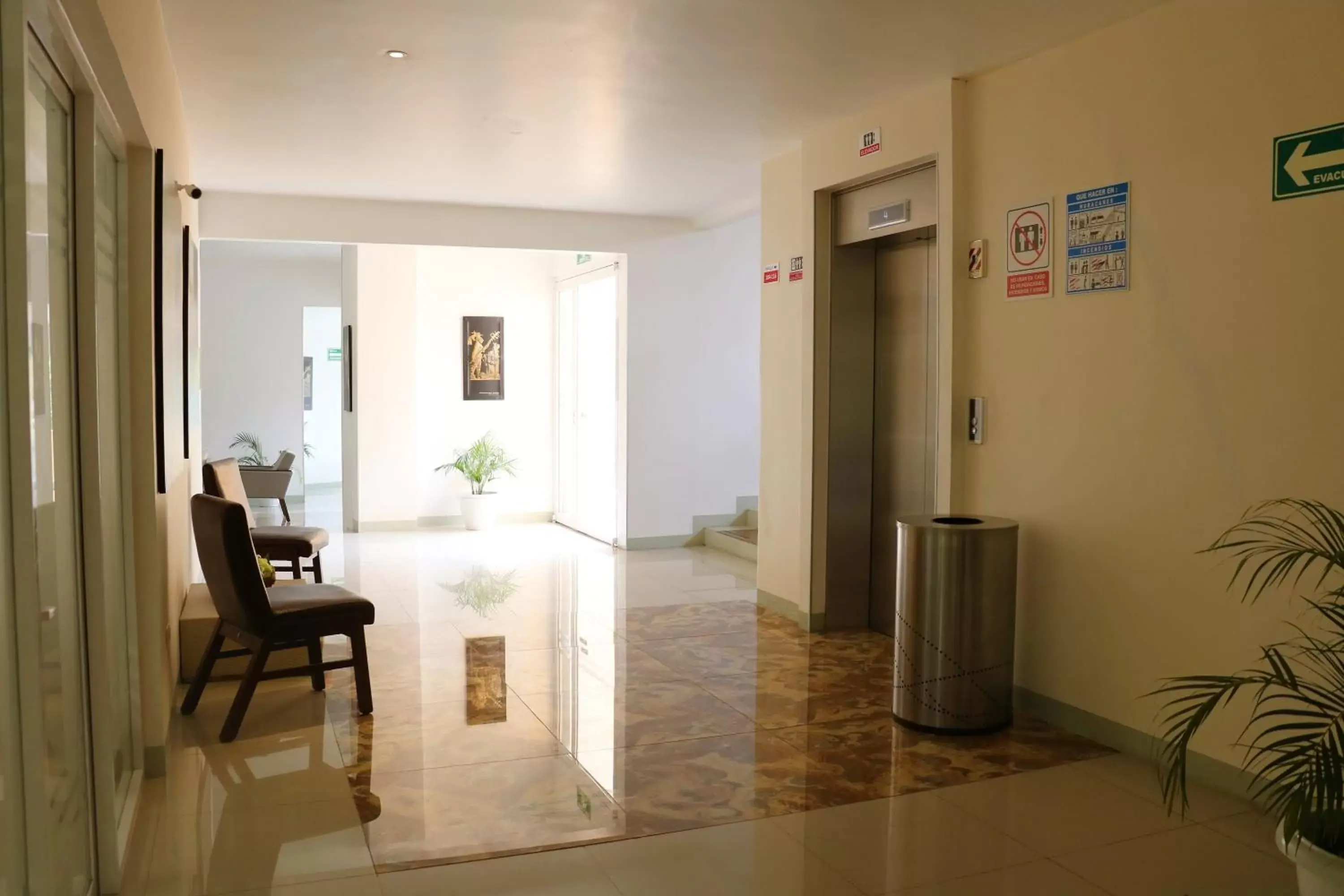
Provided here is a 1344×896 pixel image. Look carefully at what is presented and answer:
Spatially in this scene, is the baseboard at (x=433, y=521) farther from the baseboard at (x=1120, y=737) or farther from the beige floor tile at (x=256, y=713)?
the baseboard at (x=1120, y=737)

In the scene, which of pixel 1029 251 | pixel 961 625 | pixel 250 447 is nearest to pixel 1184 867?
pixel 961 625

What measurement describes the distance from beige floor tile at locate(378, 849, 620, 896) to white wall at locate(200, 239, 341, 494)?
435 inches

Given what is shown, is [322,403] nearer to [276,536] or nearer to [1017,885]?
[276,536]

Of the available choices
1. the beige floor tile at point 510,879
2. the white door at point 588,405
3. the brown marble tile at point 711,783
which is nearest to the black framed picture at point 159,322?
the beige floor tile at point 510,879

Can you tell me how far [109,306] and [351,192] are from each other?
439 centimetres

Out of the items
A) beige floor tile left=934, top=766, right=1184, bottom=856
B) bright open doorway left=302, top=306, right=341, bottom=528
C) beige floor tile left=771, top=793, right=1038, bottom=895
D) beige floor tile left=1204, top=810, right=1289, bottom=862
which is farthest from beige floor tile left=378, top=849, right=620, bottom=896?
bright open doorway left=302, top=306, right=341, bottom=528

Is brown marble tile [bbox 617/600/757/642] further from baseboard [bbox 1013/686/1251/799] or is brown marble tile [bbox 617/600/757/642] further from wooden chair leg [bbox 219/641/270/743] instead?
wooden chair leg [bbox 219/641/270/743]

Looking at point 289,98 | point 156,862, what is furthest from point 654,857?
point 289,98

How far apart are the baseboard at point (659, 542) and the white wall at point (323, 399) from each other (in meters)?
6.28

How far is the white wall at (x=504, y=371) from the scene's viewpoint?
10.5 m

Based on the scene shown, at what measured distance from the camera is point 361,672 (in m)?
4.47

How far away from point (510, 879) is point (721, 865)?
60 centimetres

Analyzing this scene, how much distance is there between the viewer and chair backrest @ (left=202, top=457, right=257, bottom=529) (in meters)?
5.49

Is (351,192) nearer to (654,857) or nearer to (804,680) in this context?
(804,680)
